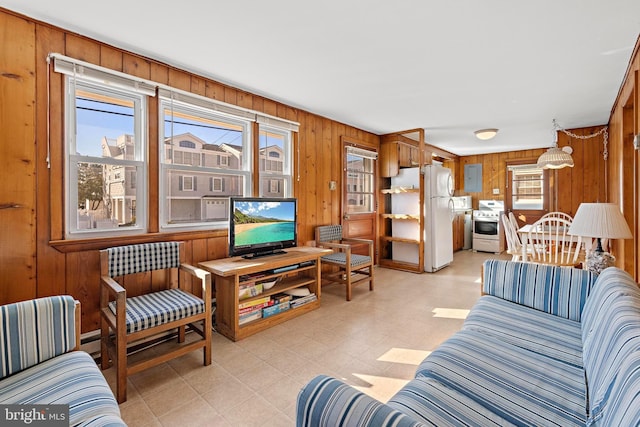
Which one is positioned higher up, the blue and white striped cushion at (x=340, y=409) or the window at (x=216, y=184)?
the window at (x=216, y=184)

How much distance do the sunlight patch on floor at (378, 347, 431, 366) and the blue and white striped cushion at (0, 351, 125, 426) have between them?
180 centimetres

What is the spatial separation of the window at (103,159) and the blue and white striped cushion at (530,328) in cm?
273

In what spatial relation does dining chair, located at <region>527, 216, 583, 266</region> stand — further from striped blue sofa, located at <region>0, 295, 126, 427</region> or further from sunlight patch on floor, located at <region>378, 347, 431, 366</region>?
striped blue sofa, located at <region>0, 295, 126, 427</region>

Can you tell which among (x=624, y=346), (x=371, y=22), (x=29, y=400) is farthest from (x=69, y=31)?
(x=624, y=346)

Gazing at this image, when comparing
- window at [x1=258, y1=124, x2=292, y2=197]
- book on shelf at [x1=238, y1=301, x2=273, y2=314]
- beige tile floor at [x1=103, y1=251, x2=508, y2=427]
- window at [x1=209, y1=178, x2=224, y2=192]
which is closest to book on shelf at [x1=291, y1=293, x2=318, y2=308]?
beige tile floor at [x1=103, y1=251, x2=508, y2=427]

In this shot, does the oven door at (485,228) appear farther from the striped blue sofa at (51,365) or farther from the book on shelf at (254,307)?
the striped blue sofa at (51,365)

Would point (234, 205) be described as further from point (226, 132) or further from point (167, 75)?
point (167, 75)

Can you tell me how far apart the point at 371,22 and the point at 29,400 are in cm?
268

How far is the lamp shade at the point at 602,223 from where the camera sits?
6.94 ft

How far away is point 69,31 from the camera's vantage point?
85.4 inches

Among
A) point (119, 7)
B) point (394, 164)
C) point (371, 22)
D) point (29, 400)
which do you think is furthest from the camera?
point (394, 164)

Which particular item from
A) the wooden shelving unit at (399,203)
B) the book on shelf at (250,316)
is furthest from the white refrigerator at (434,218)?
the book on shelf at (250,316)

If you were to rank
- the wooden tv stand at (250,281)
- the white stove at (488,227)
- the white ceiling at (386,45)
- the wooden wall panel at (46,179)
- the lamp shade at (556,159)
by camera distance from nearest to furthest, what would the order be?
the white ceiling at (386,45) → the wooden wall panel at (46,179) → the wooden tv stand at (250,281) → the lamp shade at (556,159) → the white stove at (488,227)

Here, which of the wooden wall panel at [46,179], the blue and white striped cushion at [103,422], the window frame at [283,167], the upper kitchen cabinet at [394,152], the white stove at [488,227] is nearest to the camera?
the blue and white striped cushion at [103,422]
